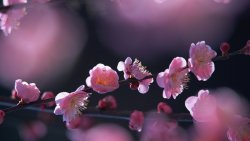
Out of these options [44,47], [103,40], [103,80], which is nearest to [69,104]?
[103,80]

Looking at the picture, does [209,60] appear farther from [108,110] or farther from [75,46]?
[75,46]

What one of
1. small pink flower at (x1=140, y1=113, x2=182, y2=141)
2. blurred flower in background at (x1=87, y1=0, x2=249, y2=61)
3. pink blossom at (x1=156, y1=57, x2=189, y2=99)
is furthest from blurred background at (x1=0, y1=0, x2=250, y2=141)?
pink blossom at (x1=156, y1=57, x2=189, y2=99)

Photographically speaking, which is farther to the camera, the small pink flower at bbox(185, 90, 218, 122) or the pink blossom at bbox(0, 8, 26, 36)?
the pink blossom at bbox(0, 8, 26, 36)

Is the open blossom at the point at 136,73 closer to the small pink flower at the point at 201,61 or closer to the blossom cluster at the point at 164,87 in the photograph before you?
the blossom cluster at the point at 164,87

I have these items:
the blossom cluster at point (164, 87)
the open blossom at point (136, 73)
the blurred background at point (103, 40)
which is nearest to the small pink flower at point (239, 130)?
the blossom cluster at point (164, 87)

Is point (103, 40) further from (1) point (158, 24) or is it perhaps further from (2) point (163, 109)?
(2) point (163, 109)

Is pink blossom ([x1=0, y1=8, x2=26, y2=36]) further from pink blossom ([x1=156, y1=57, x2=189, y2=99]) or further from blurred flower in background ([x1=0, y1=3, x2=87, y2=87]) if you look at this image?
blurred flower in background ([x1=0, y1=3, x2=87, y2=87])
